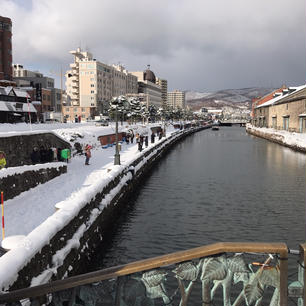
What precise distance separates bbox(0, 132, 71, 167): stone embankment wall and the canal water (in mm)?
7233

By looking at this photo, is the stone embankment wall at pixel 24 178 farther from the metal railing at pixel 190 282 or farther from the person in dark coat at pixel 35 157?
the metal railing at pixel 190 282

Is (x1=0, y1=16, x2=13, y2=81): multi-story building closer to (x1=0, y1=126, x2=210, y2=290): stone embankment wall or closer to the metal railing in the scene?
(x1=0, y1=126, x2=210, y2=290): stone embankment wall

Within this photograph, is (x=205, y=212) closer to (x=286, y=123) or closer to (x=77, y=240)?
(x=77, y=240)

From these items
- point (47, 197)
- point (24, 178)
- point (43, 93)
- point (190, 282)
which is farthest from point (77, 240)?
point (43, 93)

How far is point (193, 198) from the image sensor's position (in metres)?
21.7

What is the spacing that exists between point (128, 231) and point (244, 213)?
21.9 feet

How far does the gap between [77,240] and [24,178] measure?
278 inches

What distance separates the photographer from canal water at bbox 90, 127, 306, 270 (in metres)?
13.9

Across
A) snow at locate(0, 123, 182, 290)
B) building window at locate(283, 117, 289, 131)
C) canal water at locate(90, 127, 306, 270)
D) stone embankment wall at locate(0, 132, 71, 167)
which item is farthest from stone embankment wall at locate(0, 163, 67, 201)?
building window at locate(283, 117, 289, 131)

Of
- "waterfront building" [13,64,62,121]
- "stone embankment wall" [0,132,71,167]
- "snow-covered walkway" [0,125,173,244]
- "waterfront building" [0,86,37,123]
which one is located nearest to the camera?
"snow-covered walkway" [0,125,173,244]

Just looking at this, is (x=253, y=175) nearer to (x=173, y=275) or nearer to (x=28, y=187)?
(x=28, y=187)

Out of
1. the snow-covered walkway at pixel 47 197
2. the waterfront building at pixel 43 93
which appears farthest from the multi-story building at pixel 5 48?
the snow-covered walkway at pixel 47 197

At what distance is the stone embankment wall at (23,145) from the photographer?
18969mm

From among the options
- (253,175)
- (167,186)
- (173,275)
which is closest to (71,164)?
(167,186)
